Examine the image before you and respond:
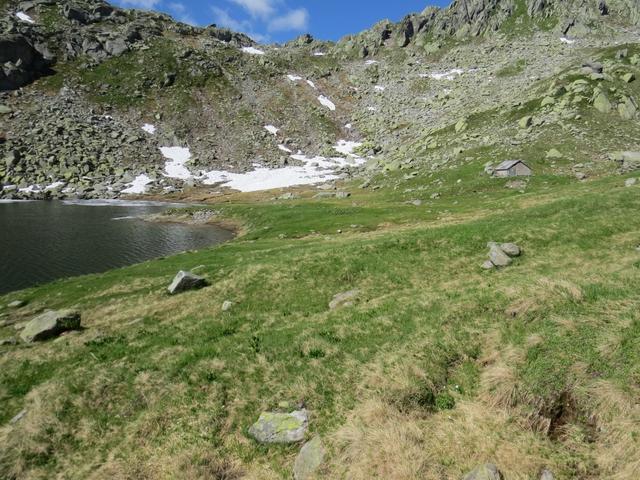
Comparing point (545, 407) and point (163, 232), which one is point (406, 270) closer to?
point (545, 407)

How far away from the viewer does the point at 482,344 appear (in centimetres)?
1548

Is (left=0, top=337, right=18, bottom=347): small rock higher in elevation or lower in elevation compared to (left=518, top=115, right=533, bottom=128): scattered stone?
lower

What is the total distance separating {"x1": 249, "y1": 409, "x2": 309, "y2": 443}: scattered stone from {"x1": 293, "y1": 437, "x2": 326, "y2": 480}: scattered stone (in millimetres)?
781

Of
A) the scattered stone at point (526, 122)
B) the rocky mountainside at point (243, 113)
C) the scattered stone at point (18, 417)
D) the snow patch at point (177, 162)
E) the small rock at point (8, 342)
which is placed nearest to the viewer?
the scattered stone at point (18, 417)

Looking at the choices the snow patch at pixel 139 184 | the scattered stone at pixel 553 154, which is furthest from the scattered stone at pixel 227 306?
the snow patch at pixel 139 184

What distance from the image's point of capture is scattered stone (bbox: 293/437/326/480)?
11906 millimetres

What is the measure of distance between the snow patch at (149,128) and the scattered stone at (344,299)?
16267 cm

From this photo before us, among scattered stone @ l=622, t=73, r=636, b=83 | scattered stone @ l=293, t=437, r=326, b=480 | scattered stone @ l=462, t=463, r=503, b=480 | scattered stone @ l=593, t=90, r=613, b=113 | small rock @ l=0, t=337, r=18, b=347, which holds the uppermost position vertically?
scattered stone @ l=622, t=73, r=636, b=83

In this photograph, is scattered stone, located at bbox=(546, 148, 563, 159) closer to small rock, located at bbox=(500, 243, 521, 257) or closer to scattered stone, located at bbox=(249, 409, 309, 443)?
small rock, located at bbox=(500, 243, 521, 257)

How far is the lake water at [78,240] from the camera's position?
52.2 meters

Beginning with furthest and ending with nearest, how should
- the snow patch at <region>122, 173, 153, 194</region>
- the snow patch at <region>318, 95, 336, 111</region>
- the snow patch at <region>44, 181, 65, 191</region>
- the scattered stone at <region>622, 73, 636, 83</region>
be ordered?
the snow patch at <region>318, 95, 336, 111</region> → the snow patch at <region>122, 173, 153, 194</region> → the snow patch at <region>44, 181, 65, 191</region> → the scattered stone at <region>622, 73, 636, 83</region>

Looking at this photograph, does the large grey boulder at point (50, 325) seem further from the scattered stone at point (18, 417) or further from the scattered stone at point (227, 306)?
the scattered stone at point (227, 306)

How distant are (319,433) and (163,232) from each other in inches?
2856

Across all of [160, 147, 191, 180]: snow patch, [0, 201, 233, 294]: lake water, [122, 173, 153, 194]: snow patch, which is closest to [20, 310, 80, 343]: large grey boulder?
[0, 201, 233, 294]: lake water
